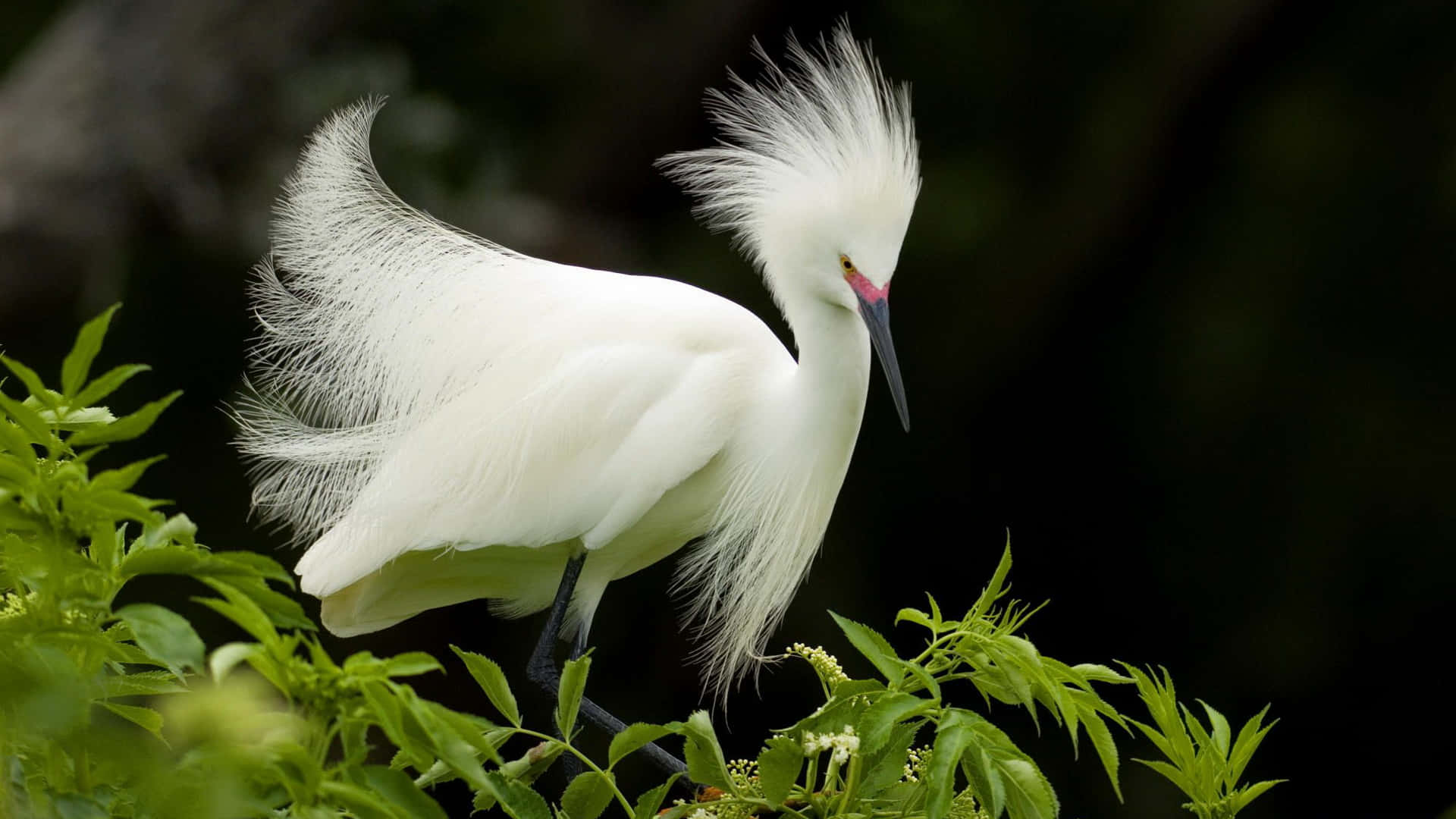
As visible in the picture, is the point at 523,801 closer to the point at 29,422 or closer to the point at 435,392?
the point at 29,422

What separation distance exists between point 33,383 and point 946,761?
21.6 inches

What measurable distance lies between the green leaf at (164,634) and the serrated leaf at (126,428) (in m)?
0.09

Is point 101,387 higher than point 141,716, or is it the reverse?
point 101,387

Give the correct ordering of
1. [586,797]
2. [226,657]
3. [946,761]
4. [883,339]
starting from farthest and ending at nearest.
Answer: [883,339] → [586,797] → [946,761] → [226,657]

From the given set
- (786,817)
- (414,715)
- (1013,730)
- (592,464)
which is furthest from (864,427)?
(414,715)

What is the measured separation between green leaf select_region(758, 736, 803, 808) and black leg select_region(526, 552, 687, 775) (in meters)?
1.02

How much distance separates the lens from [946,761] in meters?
0.94

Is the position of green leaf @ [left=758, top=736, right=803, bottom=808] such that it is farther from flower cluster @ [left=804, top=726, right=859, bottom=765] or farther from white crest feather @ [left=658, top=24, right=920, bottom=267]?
white crest feather @ [left=658, top=24, right=920, bottom=267]

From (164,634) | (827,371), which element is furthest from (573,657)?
(164,634)

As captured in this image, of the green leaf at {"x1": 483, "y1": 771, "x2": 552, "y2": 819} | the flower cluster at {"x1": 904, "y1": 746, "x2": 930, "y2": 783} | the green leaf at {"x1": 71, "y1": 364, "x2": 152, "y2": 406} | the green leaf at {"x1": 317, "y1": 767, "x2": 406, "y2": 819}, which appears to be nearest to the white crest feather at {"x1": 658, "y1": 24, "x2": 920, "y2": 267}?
the flower cluster at {"x1": 904, "y1": 746, "x2": 930, "y2": 783}

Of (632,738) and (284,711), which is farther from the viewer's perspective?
(632,738)

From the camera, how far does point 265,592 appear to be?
2.45ft

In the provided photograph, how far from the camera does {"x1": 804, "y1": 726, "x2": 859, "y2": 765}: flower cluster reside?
1.05 metres

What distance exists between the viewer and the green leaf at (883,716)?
3.15 ft
